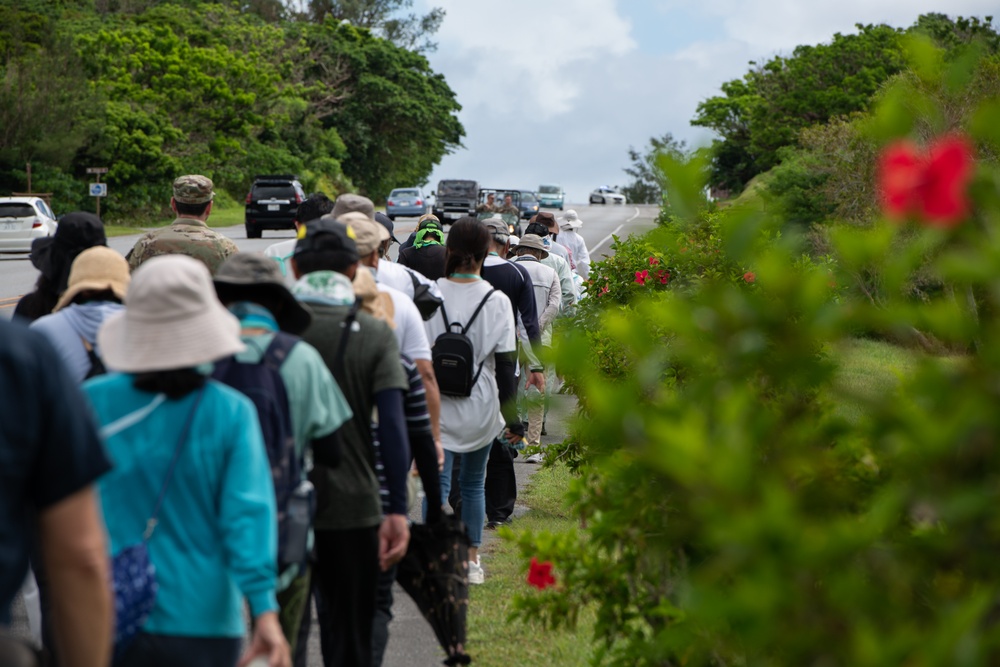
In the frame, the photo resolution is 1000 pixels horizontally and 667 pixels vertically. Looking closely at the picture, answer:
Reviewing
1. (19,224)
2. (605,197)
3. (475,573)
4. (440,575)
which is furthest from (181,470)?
(605,197)

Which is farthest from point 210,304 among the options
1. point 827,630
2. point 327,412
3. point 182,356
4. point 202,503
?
point 827,630

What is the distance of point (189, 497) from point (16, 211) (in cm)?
2799

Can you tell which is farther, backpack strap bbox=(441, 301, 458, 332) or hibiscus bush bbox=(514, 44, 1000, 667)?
backpack strap bbox=(441, 301, 458, 332)

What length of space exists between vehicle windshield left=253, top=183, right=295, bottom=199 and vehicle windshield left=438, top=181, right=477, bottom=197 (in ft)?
63.7

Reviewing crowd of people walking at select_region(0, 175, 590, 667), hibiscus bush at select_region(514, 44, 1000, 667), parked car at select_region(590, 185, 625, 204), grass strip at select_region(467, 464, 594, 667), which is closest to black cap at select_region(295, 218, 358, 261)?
crowd of people walking at select_region(0, 175, 590, 667)

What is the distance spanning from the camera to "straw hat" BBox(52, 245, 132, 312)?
465 centimetres

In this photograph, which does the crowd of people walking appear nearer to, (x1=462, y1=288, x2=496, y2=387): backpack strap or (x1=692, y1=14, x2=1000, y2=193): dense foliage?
(x1=462, y1=288, x2=496, y2=387): backpack strap

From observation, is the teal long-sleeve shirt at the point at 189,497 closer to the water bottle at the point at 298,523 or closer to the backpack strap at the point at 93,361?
the water bottle at the point at 298,523

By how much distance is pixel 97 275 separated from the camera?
4.70 metres

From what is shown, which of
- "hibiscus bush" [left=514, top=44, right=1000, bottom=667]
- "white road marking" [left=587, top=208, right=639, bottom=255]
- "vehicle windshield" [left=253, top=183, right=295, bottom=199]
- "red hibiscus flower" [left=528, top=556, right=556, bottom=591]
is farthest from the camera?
"white road marking" [left=587, top=208, right=639, bottom=255]

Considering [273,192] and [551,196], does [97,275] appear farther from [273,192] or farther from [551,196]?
[551,196]

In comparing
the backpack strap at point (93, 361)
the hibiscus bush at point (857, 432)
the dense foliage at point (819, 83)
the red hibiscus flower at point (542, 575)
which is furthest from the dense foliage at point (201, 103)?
the hibiscus bush at point (857, 432)

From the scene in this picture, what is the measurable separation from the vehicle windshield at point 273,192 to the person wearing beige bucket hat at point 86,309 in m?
32.5

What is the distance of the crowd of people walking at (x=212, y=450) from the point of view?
7.65 feet
